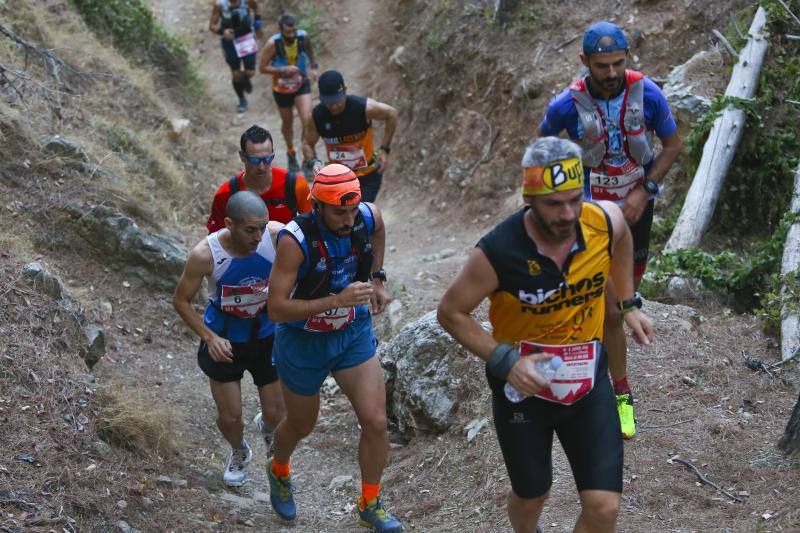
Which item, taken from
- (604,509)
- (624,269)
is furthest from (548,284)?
(604,509)

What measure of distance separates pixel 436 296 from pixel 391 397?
1.73 m

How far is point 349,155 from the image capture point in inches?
325

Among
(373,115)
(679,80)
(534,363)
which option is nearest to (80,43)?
(373,115)

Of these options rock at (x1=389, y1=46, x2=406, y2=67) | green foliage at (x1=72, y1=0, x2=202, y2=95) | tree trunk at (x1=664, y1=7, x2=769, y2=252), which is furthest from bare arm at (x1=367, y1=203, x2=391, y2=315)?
green foliage at (x1=72, y1=0, x2=202, y2=95)

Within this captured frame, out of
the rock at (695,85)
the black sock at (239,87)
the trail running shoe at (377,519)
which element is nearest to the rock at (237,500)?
the trail running shoe at (377,519)

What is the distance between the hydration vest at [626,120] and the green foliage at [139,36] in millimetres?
11263

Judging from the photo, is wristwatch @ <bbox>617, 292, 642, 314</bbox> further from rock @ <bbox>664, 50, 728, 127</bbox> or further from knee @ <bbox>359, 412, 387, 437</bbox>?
rock @ <bbox>664, 50, 728, 127</bbox>

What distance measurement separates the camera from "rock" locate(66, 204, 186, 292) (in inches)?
338

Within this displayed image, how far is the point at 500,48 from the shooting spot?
1266 centimetres

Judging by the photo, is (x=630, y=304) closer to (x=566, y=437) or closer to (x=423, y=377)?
(x=566, y=437)

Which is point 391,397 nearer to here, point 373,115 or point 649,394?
point 649,394

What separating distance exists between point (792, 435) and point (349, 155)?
Result: 470 cm

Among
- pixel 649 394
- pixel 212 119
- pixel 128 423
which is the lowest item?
pixel 212 119

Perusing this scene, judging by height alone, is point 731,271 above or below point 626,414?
above
